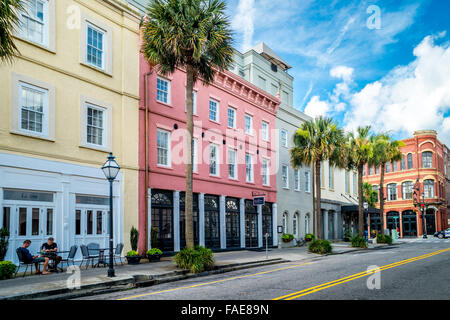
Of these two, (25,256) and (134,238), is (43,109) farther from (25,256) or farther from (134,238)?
(134,238)

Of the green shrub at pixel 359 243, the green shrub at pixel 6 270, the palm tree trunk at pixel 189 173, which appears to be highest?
the palm tree trunk at pixel 189 173

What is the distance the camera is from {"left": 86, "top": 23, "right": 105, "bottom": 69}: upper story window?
58.1 ft

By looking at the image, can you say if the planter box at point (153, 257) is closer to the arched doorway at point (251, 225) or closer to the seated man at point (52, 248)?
the seated man at point (52, 248)

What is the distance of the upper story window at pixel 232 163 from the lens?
2645cm

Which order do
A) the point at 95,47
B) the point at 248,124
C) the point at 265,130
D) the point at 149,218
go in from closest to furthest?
the point at 95,47, the point at 149,218, the point at 248,124, the point at 265,130

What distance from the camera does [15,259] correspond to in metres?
14.2

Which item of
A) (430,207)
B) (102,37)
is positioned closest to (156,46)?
(102,37)

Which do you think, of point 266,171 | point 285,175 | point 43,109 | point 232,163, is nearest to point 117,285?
point 43,109

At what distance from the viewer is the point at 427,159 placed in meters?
60.5

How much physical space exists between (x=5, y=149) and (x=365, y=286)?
12.1 meters

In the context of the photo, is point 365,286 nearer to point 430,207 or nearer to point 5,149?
point 5,149

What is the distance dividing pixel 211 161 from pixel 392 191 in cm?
4685

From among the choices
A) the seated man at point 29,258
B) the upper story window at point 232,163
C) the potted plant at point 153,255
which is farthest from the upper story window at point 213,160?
the seated man at point 29,258

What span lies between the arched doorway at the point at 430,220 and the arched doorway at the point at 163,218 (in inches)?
1972
